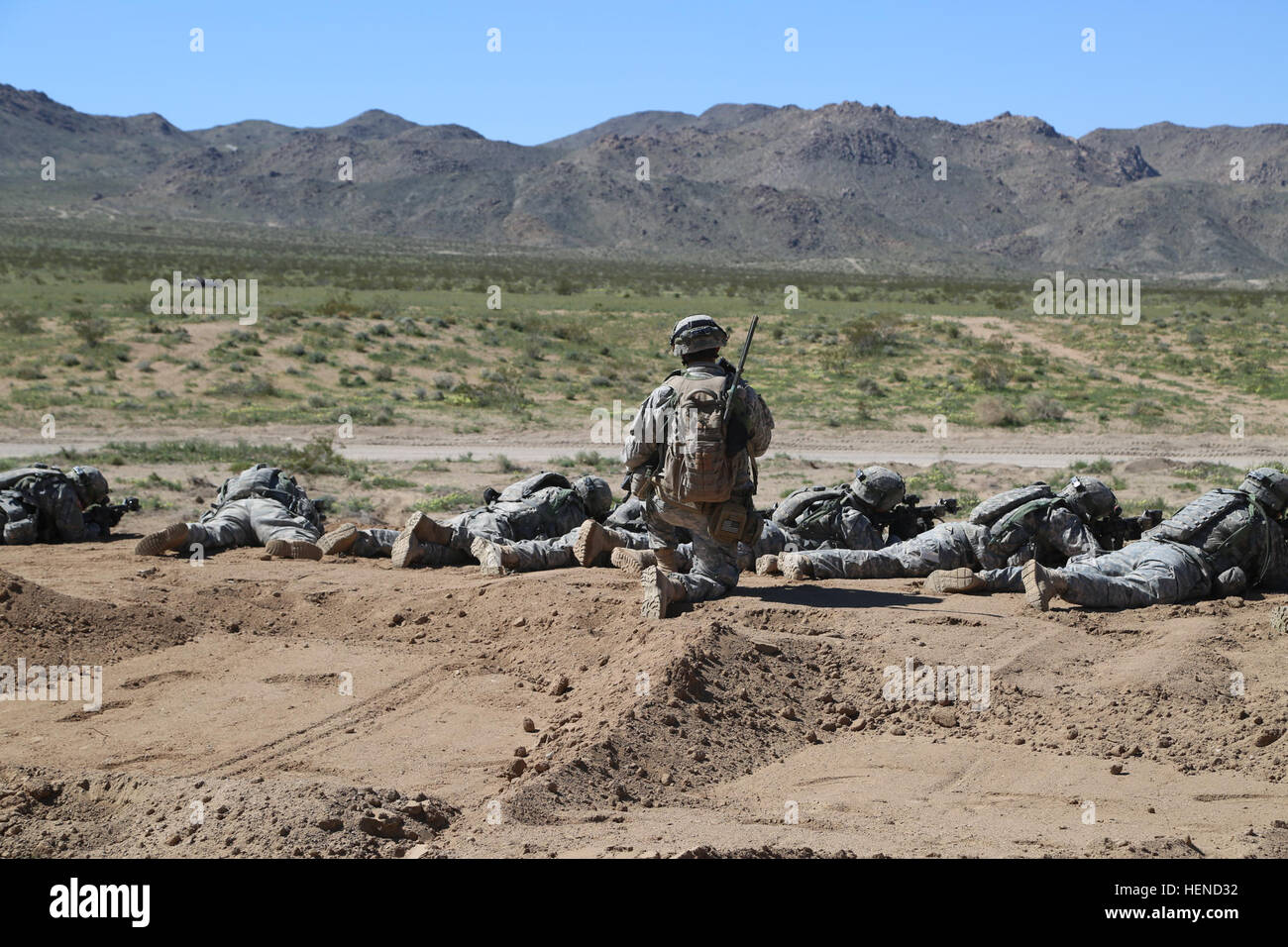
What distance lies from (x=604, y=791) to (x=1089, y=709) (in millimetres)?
2817

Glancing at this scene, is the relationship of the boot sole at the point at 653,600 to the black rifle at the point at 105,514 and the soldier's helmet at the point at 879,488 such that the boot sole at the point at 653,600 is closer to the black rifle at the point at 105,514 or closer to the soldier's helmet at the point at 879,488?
the soldier's helmet at the point at 879,488

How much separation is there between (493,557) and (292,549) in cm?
192

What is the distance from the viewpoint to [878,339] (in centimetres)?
2980

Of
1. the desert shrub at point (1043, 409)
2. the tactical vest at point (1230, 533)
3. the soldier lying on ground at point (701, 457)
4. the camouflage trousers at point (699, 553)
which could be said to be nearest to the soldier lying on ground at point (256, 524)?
the camouflage trousers at point (699, 553)

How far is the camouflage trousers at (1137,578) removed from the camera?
8.12m

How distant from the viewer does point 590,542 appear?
9.09 meters

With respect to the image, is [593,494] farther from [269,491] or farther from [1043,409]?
[1043,409]

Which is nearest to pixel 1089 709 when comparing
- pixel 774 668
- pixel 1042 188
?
pixel 774 668

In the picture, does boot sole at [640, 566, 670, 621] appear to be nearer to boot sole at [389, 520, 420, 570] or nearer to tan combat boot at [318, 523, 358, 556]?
boot sole at [389, 520, 420, 570]

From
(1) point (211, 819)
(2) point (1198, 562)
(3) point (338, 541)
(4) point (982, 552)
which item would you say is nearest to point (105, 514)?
(3) point (338, 541)

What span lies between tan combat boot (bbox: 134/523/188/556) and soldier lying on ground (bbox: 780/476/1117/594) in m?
4.85

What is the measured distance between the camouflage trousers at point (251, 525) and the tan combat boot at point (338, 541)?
13cm

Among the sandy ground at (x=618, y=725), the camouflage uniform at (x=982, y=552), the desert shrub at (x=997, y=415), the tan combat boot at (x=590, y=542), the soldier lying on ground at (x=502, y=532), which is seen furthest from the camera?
the desert shrub at (x=997, y=415)
